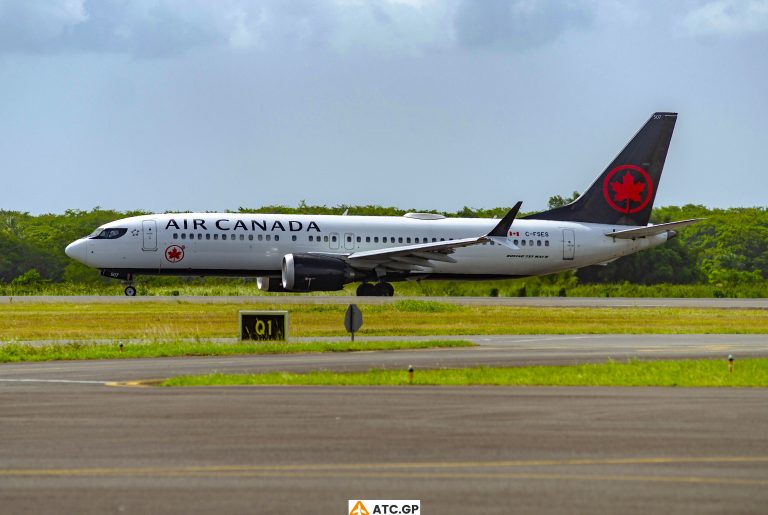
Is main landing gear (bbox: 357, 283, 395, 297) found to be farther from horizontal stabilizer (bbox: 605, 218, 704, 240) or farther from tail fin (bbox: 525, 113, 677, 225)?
horizontal stabilizer (bbox: 605, 218, 704, 240)

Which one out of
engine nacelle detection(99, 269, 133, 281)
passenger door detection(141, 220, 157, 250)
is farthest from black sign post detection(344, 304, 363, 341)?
engine nacelle detection(99, 269, 133, 281)

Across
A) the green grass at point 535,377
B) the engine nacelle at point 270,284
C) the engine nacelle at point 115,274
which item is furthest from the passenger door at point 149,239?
the green grass at point 535,377

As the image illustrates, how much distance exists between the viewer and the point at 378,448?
50.3 ft

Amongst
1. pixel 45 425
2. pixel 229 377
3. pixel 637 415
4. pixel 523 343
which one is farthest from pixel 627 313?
pixel 45 425

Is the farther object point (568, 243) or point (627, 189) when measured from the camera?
point (627, 189)

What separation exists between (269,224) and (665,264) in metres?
41.8

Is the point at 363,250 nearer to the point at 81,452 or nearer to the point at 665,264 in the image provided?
the point at 665,264

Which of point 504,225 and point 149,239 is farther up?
point 504,225

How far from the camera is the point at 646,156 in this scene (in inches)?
2633

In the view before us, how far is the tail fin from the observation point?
66.2 m

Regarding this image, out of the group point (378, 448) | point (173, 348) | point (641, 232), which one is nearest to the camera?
point (378, 448)

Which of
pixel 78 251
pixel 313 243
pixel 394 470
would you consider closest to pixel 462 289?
pixel 313 243

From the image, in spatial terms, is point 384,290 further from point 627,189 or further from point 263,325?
point 263,325

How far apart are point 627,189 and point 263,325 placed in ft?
114
